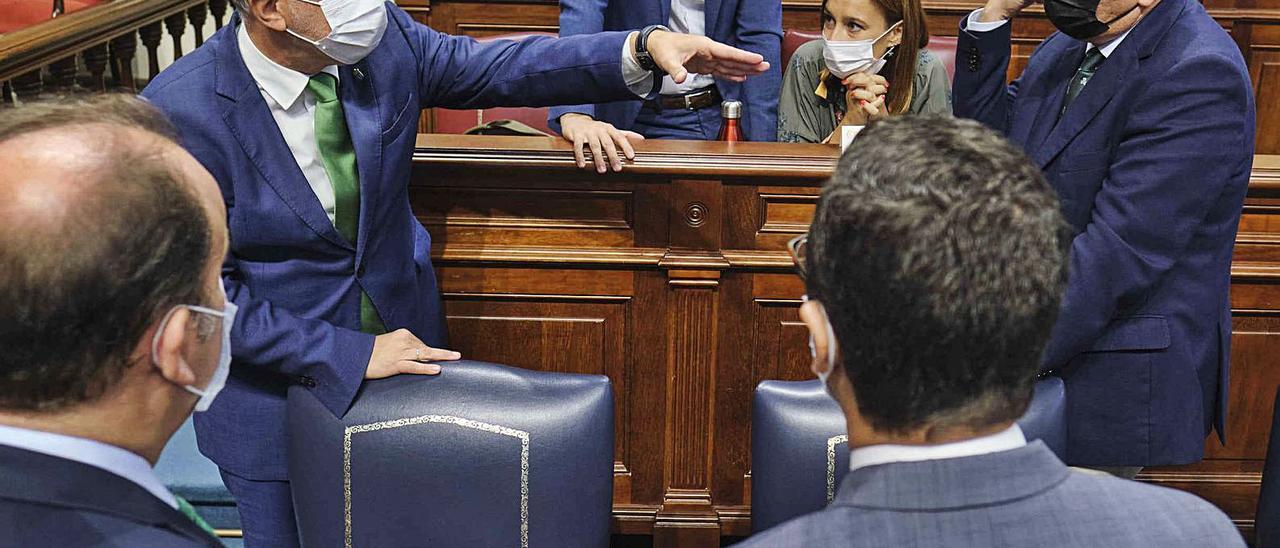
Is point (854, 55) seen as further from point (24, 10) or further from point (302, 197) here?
point (24, 10)

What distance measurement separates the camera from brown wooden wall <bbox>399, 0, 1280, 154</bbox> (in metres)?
3.71

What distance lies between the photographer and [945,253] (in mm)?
875

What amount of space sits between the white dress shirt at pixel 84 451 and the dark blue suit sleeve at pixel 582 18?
154cm

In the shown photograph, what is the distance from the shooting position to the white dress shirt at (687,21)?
106 inches

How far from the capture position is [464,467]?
1474 millimetres

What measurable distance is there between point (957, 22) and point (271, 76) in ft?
8.32

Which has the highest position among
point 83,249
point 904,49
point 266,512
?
point 83,249

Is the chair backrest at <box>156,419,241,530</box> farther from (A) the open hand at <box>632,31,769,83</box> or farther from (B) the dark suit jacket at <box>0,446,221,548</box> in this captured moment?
(B) the dark suit jacket at <box>0,446,221,548</box>

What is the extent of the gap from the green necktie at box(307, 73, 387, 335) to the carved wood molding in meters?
1.50

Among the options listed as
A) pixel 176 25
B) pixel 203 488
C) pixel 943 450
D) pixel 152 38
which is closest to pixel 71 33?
pixel 152 38

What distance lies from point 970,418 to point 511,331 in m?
1.36

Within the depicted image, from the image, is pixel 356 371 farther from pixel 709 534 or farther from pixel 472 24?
pixel 472 24

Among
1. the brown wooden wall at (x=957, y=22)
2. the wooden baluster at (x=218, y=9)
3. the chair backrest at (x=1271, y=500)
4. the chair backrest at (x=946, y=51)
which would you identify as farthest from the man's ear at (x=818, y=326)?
the wooden baluster at (x=218, y=9)

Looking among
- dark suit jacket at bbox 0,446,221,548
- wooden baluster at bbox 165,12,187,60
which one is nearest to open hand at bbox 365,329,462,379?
dark suit jacket at bbox 0,446,221,548
